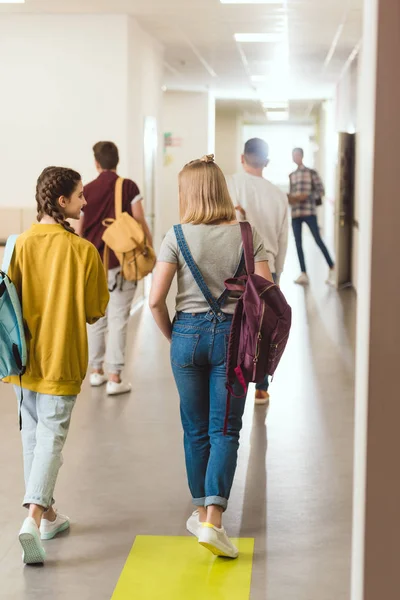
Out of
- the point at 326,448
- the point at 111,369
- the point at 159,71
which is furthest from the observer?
the point at 159,71

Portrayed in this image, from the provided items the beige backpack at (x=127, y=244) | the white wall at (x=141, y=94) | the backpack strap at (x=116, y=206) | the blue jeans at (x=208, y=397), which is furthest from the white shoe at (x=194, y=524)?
the white wall at (x=141, y=94)

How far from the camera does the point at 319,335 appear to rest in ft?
26.9

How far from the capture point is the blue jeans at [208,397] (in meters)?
3.35

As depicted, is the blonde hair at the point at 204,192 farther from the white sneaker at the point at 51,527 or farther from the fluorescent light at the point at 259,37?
the fluorescent light at the point at 259,37

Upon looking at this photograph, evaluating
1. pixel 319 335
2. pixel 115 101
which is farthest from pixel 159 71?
pixel 319 335

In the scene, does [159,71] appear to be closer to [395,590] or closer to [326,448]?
[326,448]

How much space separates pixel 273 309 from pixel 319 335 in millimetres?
4994

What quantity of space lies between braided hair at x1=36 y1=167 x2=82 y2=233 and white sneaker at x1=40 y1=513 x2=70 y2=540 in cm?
118

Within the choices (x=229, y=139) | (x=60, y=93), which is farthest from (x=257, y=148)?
(x=229, y=139)

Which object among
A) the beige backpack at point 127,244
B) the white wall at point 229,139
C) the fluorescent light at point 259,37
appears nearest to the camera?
the beige backpack at point 127,244

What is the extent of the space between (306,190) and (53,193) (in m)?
8.72

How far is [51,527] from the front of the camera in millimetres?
3611

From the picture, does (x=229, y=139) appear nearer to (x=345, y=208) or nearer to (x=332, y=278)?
(x=332, y=278)

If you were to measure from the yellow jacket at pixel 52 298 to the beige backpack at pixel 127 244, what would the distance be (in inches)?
85.9
